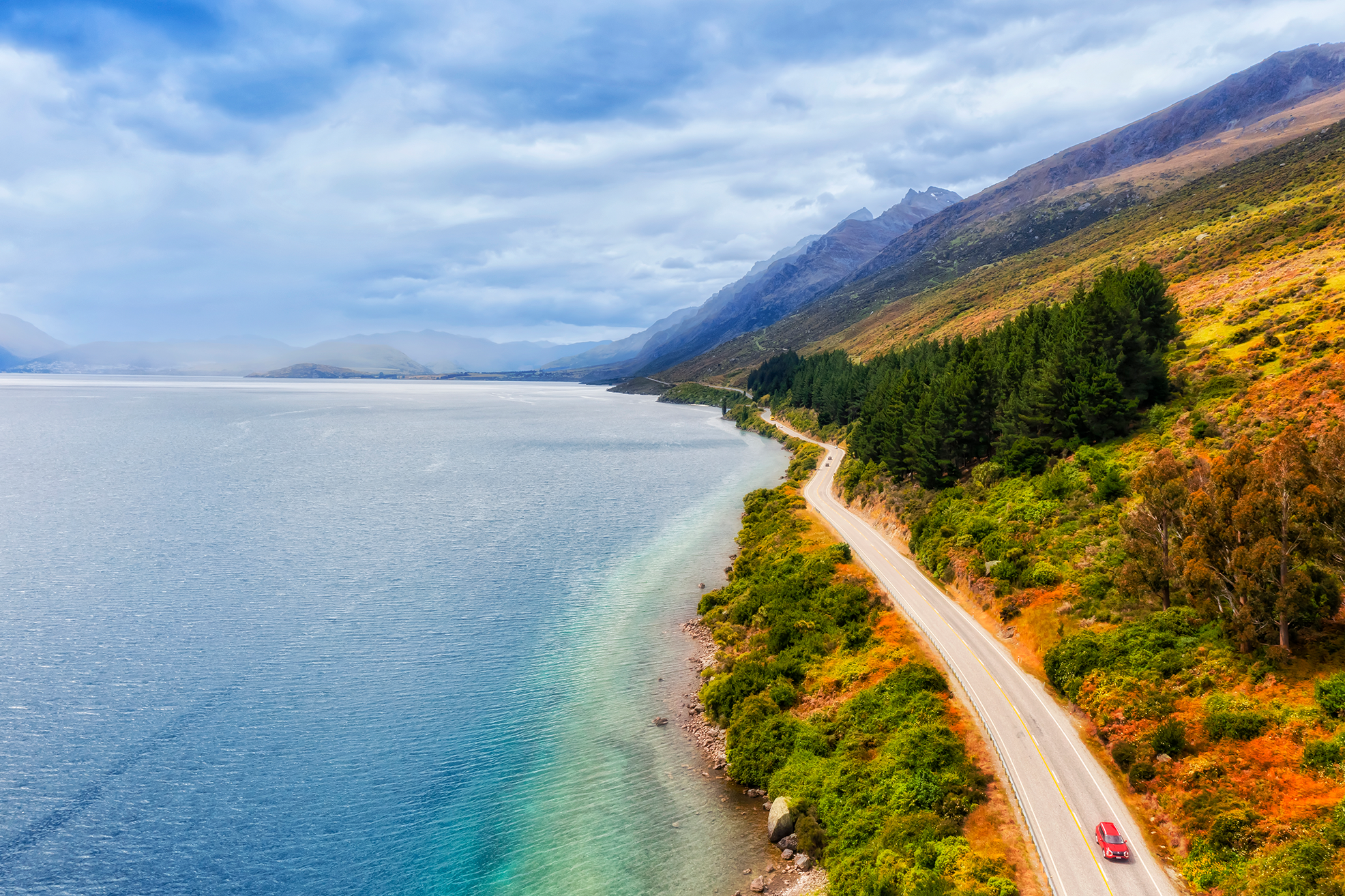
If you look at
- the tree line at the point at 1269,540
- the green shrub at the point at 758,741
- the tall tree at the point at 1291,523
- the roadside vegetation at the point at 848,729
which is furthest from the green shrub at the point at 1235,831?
the green shrub at the point at 758,741

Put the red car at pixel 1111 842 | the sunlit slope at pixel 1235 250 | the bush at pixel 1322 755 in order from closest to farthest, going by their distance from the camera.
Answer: the red car at pixel 1111 842 → the bush at pixel 1322 755 → the sunlit slope at pixel 1235 250

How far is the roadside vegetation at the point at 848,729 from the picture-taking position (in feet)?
83.9

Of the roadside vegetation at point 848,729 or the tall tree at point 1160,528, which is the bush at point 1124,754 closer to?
the roadside vegetation at point 848,729

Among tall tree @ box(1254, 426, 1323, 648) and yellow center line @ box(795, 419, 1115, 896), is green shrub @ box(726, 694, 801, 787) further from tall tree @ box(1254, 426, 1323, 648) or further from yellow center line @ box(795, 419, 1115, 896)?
tall tree @ box(1254, 426, 1323, 648)

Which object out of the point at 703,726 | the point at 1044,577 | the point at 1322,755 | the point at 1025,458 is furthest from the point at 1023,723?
the point at 1025,458

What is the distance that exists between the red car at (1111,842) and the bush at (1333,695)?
33.8ft

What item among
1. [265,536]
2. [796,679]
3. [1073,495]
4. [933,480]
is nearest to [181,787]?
[796,679]

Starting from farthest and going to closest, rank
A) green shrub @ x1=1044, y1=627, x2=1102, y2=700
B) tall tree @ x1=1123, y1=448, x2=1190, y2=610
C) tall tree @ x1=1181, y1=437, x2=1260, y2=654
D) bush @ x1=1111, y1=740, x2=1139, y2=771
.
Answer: tall tree @ x1=1123, y1=448, x2=1190, y2=610 < green shrub @ x1=1044, y1=627, x2=1102, y2=700 < tall tree @ x1=1181, y1=437, x2=1260, y2=654 < bush @ x1=1111, y1=740, x2=1139, y2=771

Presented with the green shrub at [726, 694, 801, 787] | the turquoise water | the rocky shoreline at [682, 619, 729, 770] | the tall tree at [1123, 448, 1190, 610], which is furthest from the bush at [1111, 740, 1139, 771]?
the rocky shoreline at [682, 619, 729, 770]

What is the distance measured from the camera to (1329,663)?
2844 cm

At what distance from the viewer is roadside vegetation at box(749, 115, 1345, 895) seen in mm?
25219

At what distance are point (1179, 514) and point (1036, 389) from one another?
97.8ft

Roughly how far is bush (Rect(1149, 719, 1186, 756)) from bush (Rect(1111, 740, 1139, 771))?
847 mm

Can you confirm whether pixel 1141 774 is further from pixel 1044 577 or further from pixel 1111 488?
pixel 1111 488
